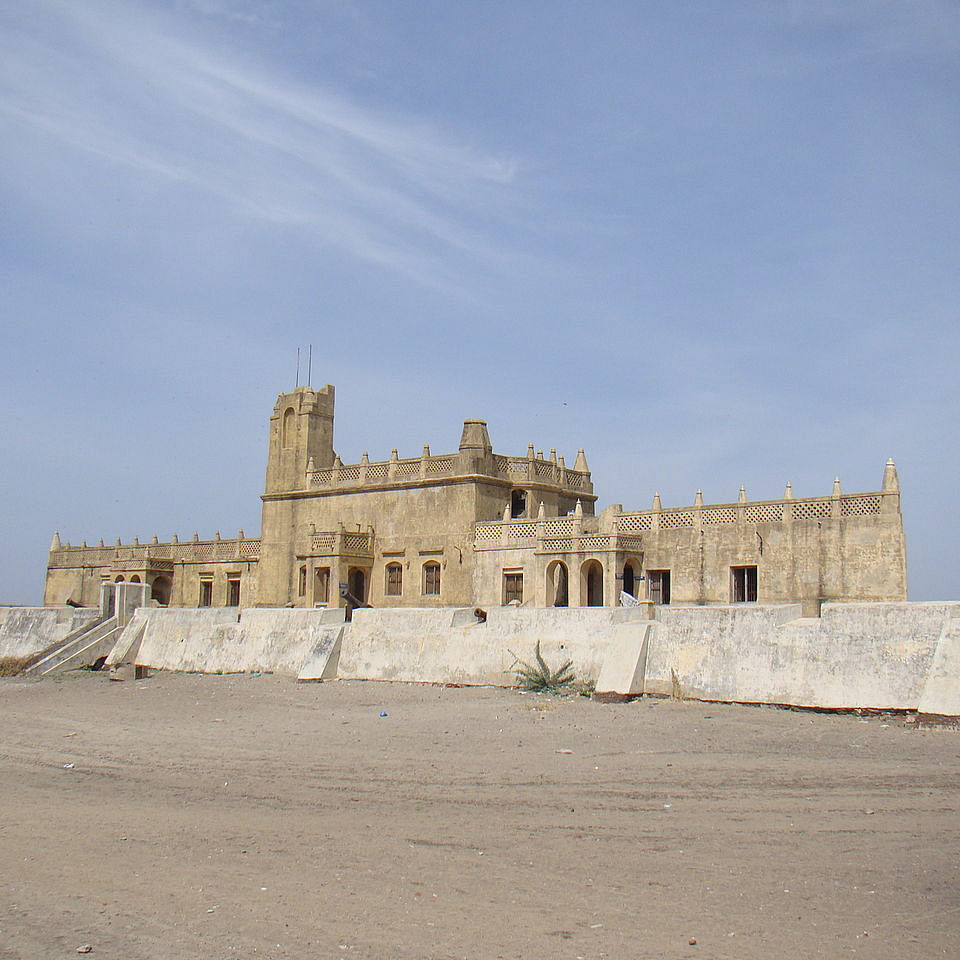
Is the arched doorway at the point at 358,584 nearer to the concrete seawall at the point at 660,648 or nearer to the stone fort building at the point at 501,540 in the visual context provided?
the stone fort building at the point at 501,540

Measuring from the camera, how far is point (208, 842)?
8570 mm

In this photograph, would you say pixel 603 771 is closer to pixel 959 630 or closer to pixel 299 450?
pixel 959 630

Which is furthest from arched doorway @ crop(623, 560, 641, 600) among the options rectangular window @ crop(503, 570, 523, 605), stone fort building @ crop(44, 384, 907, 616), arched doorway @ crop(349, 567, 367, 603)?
arched doorway @ crop(349, 567, 367, 603)

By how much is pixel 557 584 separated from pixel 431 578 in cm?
489

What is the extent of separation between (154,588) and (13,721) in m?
31.4

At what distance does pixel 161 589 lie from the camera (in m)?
47.8

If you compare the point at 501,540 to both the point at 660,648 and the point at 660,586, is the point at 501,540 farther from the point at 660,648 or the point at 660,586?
the point at 660,648

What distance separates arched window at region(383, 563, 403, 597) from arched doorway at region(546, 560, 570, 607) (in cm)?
601

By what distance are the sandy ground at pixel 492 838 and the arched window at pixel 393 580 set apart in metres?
19.9

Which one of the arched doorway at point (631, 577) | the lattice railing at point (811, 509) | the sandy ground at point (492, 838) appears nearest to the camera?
the sandy ground at point (492, 838)

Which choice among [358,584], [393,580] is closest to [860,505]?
[393,580]

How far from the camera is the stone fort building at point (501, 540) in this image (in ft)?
86.0

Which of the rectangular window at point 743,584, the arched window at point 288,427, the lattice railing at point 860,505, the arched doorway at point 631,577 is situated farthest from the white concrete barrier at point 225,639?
the lattice railing at point 860,505

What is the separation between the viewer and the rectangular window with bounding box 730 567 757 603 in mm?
27516
